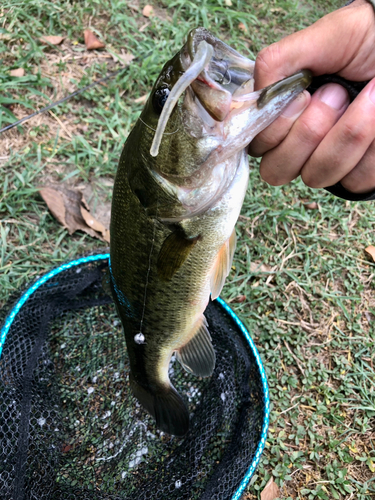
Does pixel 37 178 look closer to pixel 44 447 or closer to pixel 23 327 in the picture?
pixel 23 327

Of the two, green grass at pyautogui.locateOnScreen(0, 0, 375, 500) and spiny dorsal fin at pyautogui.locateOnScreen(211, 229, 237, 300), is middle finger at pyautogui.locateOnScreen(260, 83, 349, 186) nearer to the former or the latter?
spiny dorsal fin at pyautogui.locateOnScreen(211, 229, 237, 300)

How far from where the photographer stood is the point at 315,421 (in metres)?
2.66

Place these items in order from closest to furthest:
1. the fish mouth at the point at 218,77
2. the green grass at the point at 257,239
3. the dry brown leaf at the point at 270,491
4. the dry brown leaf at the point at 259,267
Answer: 1. the fish mouth at the point at 218,77
2. the dry brown leaf at the point at 270,491
3. the green grass at the point at 257,239
4. the dry brown leaf at the point at 259,267

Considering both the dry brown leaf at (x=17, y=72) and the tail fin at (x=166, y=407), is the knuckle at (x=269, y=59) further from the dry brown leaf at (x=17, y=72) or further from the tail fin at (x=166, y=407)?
the dry brown leaf at (x=17, y=72)

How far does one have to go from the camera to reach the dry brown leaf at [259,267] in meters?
3.16

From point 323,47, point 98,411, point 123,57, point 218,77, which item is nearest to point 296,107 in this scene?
point 323,47

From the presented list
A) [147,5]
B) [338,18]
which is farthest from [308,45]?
[147,5]

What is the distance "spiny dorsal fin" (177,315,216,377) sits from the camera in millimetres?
2033

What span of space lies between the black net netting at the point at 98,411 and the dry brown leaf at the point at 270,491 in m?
0.34

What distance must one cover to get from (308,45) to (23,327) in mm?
2050

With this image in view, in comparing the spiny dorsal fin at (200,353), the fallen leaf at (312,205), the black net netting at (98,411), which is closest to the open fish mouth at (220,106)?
the spiny dorsal fin at (200,353)

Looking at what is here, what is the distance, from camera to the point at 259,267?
3.18 meters

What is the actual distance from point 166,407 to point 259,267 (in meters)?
1.38

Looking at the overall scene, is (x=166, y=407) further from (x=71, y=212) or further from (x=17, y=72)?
(x=17, y=72)
